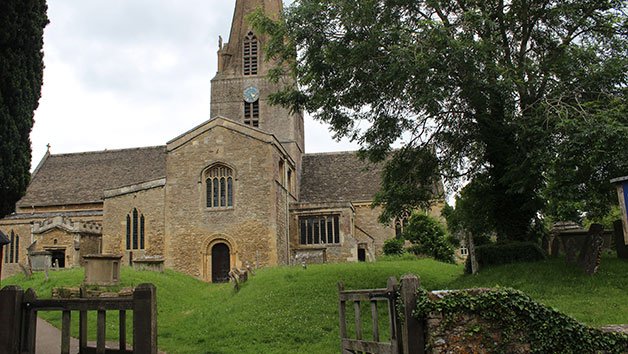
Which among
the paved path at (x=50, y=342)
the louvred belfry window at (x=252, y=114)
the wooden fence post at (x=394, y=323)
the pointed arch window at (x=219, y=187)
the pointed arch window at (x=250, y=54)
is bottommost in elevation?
the paved path at (x=50, y=342)

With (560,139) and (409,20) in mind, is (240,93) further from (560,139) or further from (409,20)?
(560,139)

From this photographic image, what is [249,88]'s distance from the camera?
126 ft

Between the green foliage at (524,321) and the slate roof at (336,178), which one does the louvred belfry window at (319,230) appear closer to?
the slate roof at (336,178)

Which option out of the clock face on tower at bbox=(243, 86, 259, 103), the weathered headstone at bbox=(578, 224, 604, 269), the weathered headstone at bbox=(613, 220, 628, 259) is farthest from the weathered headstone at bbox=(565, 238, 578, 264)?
the clock face on tower at bbox=(243, 86, 259, 103)

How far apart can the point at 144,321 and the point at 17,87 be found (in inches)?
293

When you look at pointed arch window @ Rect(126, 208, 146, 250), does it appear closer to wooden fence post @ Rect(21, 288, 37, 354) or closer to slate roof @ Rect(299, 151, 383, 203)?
slate roof @ Rect(299, 151, 383, 203)

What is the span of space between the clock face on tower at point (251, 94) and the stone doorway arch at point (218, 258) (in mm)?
14023

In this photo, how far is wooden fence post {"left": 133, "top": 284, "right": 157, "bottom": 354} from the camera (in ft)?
19.9

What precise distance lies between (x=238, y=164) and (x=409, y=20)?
50.9 ft

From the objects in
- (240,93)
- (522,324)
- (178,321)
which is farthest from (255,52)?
(522,324)

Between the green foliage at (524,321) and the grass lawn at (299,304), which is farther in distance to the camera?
the grass lawn at (299,304)

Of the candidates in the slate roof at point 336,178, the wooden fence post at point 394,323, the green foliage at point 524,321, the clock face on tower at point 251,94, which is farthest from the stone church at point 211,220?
the green foliage at point 524,321

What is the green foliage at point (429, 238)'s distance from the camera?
3191 centimetres

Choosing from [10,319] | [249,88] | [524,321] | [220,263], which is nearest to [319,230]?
[220,263]
